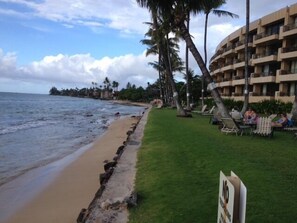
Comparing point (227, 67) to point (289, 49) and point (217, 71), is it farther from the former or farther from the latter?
point (289, 49)

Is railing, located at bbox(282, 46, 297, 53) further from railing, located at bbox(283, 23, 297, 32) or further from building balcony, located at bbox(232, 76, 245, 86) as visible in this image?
building balcony, located at bbox(232, 76, 245, 86)

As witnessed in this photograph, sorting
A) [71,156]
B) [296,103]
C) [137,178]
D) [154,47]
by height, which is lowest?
[71,156]

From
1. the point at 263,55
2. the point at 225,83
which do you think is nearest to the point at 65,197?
the point at 263,55

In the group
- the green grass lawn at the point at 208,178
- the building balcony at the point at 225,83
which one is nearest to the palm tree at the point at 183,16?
the green grass lawn at the point at 208,178

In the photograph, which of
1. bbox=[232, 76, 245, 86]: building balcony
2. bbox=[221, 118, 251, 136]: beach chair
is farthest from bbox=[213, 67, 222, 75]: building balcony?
bbox=[221, 118, 251, 136]: beach chair

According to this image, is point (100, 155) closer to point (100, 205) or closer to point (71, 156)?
point (71, 156)

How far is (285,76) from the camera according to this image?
44125 mm

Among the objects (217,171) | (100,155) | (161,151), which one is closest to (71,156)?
(100,155)

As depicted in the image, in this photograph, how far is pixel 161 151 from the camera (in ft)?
40.7

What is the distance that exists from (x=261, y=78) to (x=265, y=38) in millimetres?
→ 5079

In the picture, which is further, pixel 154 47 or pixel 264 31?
pixel 154 47

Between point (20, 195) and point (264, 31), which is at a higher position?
point (264, 31)

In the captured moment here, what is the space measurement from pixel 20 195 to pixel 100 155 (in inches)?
236

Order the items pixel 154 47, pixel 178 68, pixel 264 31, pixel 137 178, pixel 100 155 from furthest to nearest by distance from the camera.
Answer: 1. pixel 178 68
2. pixel 154 47
3. pixel 264 31
4. pixel 100 155
5. pixel 137 178
